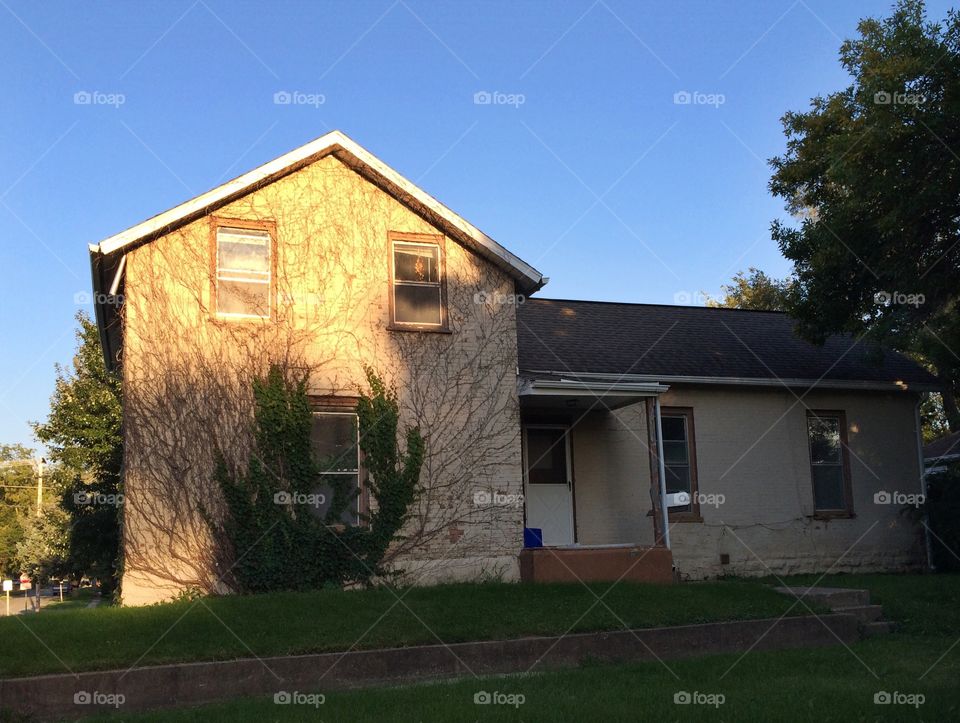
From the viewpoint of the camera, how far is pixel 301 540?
13.2 m

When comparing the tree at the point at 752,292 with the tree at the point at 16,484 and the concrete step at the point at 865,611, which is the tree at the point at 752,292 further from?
the tree at the point at 16,484

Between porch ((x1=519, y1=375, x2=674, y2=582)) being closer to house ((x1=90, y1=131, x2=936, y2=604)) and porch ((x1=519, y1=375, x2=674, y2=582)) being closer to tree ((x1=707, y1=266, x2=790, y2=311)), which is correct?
house ((x1=90, y1=131, x2=936, y2=604))

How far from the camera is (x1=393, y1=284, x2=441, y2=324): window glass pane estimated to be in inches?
575

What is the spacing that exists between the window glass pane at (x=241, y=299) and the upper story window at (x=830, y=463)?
10.4m

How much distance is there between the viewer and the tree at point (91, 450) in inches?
947

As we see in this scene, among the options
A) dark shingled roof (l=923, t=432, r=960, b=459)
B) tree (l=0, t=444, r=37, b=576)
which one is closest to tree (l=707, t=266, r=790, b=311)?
dark shingled roof (l=923, t=432, r=960, b=459)

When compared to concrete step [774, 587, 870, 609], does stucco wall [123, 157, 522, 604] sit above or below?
above

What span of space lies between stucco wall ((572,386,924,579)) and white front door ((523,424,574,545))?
0.20m

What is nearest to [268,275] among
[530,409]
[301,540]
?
[301,540]

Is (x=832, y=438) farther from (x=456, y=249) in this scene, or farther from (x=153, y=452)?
(x=153, y=452)

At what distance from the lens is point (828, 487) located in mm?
18062

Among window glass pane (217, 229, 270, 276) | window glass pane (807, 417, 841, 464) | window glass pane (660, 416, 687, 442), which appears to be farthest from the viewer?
window glass pane (807, 417, 841, 464)

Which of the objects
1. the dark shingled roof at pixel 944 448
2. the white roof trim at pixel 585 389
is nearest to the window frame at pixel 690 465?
the white roof trim at pixel 585 389

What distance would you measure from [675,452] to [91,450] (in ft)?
53.1
